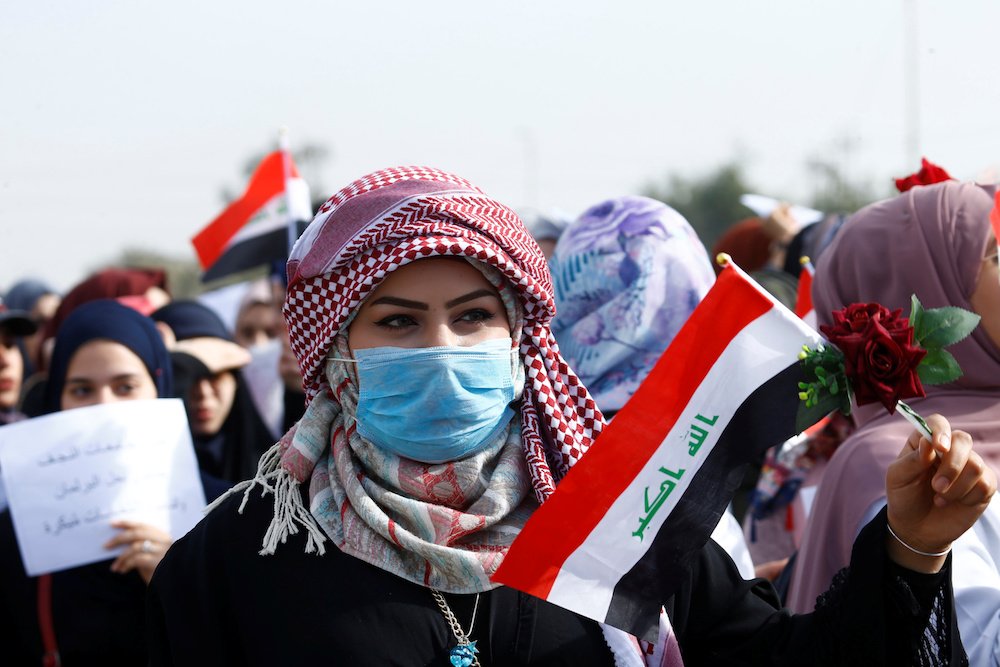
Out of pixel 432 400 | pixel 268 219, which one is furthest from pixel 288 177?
pixel 432 400

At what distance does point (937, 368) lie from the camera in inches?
74.0

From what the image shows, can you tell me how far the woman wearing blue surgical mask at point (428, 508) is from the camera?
6.89 feet

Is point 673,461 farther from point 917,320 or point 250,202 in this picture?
point 250,202

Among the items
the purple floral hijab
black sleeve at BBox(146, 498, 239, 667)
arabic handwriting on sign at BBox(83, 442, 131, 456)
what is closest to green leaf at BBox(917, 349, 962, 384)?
black sleeve at BBox(146, 498, 239, 667)

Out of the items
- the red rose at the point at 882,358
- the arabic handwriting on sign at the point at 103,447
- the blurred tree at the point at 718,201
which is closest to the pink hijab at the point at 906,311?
the red rose at the point at 882,358

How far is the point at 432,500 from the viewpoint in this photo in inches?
87.6

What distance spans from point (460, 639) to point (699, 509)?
49 cm

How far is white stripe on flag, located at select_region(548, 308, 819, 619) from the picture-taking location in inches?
78.7

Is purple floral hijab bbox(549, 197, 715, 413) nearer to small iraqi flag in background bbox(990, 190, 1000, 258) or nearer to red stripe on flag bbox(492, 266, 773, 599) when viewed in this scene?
small iraqi flag in background bbox(990, 190, 1000, 258)

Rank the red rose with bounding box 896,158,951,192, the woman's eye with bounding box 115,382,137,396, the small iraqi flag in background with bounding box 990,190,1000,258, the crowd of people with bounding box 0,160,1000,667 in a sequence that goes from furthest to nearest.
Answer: the woman's eye with bounding box 115,382,137,396, the red rose with bounding box 896,158,951,192, the small iraqi flag in background with bounding box 990,190,1000,258, the crowd of people with bounding box 0,160,1000,667

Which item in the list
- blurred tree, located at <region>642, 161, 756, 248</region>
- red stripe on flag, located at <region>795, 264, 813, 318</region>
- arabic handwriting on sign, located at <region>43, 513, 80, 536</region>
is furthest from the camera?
blurred tree, located at <region>642, 161, 756, 248</region>

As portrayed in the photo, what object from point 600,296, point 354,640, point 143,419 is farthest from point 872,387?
point 143,419

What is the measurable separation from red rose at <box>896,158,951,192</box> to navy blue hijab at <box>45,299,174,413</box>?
2534 mm

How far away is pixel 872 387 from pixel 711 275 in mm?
1769
